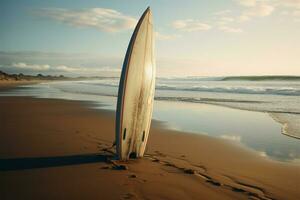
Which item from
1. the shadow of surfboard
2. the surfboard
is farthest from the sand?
the surfboard

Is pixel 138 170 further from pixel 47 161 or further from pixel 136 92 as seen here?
pixel 47 161

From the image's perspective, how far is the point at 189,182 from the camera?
4301 mm

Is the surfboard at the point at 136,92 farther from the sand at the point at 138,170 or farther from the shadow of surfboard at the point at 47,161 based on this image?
the shadow of surfboard at the point at 47,161

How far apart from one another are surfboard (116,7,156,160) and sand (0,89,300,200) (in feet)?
1.16

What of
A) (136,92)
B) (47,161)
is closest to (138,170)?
(136,92)

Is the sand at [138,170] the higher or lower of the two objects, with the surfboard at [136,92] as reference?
lower

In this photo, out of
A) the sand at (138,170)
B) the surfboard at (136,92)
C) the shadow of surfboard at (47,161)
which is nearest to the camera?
the sand at (138,170)

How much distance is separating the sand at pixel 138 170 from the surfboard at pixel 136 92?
0.35 m

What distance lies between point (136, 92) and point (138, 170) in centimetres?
138

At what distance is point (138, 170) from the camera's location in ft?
15.6

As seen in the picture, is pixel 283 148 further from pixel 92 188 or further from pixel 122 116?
pixel 92 188

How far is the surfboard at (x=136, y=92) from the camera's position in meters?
5.04

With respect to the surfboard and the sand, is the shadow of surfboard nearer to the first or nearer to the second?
the sand

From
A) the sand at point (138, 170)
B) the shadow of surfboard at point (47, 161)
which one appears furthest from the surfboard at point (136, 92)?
the shadow of surfboard at point (47, 161)
